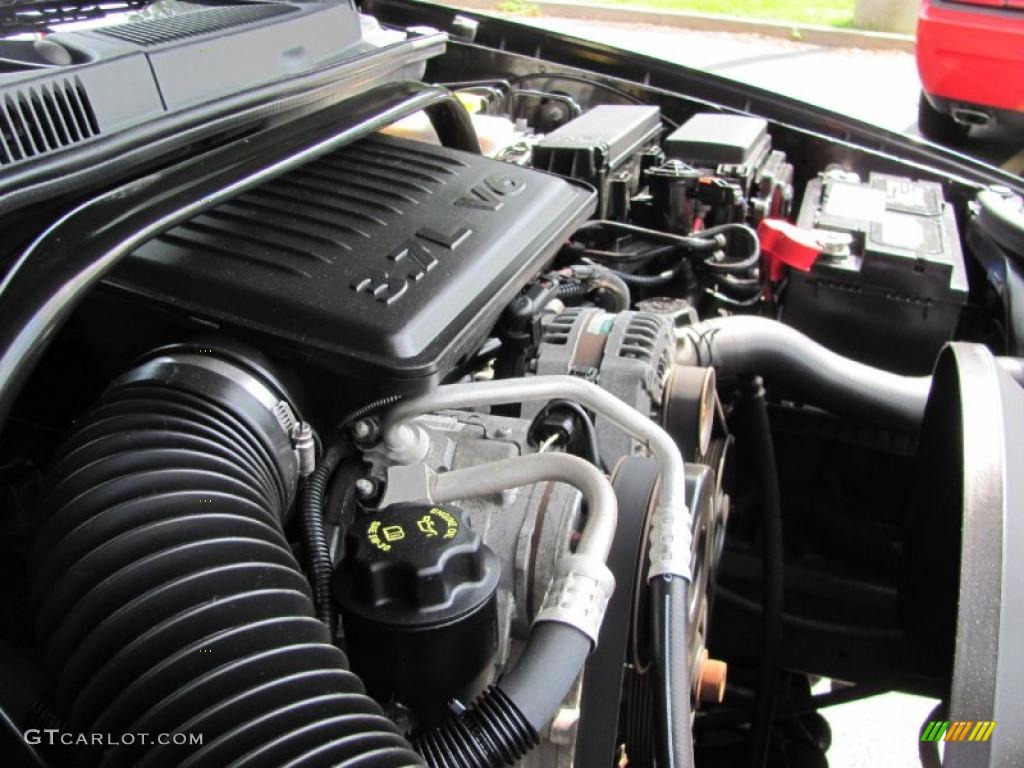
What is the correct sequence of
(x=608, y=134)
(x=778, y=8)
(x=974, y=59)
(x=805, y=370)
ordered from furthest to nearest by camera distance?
(x=778, y=8), (x=974, y=59), (x=608, y=134), (x=805, y=370)

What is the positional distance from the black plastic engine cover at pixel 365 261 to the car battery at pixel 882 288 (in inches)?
24.3

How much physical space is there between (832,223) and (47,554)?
130cm

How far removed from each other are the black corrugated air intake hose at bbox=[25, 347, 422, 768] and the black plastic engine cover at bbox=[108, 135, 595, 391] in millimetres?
114

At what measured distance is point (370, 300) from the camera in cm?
77

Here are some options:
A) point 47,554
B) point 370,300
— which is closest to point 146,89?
point 370,300

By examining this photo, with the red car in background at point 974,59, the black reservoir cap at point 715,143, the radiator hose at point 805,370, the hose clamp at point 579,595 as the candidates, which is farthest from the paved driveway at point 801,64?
the hose clamp at point 579,595

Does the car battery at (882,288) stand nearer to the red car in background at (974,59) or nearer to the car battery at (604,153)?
the car battery at (604,153)

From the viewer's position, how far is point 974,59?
2676 millimetres

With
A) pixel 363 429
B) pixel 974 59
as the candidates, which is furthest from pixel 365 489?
pixel 974 59

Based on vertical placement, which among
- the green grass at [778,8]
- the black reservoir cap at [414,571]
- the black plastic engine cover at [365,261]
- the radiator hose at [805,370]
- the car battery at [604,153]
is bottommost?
the green grass at [778,8]

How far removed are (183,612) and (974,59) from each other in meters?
2.82

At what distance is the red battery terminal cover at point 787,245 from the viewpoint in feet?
4.71

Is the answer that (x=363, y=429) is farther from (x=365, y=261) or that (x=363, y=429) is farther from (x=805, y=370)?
(x=805, y=370)

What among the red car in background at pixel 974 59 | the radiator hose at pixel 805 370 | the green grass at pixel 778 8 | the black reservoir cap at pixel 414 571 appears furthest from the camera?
the green grass at pixel 778 8
